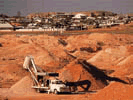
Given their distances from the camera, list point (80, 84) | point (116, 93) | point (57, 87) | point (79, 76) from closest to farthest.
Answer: point (116, 93), point (57, 87), point (80, 84), point (79, 76)

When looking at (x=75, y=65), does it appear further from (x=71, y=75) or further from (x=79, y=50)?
(x=79, y=50)

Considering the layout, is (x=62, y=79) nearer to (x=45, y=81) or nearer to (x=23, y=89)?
(x=45, y=81)

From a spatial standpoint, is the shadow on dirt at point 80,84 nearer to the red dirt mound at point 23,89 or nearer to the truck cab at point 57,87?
the truck cab at point 57,87

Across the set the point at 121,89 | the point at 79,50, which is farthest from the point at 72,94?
the point at 79,50

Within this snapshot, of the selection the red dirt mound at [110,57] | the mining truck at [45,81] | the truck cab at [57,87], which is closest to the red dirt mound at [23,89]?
the mining truck at [45,81]

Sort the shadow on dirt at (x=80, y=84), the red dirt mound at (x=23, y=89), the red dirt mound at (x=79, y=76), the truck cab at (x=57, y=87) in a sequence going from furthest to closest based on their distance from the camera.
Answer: the red dirt mound at (x=79, y=76) → the shadow on dirt at (x=80, y=84) → the red dirt mound at (x=23, y=89) → the truck cab at (x=57, y=87)

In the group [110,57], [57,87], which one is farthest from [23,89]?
[110,57]

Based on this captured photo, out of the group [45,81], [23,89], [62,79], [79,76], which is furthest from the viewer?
[79,76]

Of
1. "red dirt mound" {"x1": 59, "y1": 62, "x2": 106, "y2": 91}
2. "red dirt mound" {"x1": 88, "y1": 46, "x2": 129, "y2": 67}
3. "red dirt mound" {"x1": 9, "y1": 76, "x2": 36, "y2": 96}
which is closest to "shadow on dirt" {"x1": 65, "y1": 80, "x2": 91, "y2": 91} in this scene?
"red dirt mound" {"x1": 59, "y1": 62, "x2": 106, "y2": 91}

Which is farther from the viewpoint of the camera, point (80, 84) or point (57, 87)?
point (80, 84)
